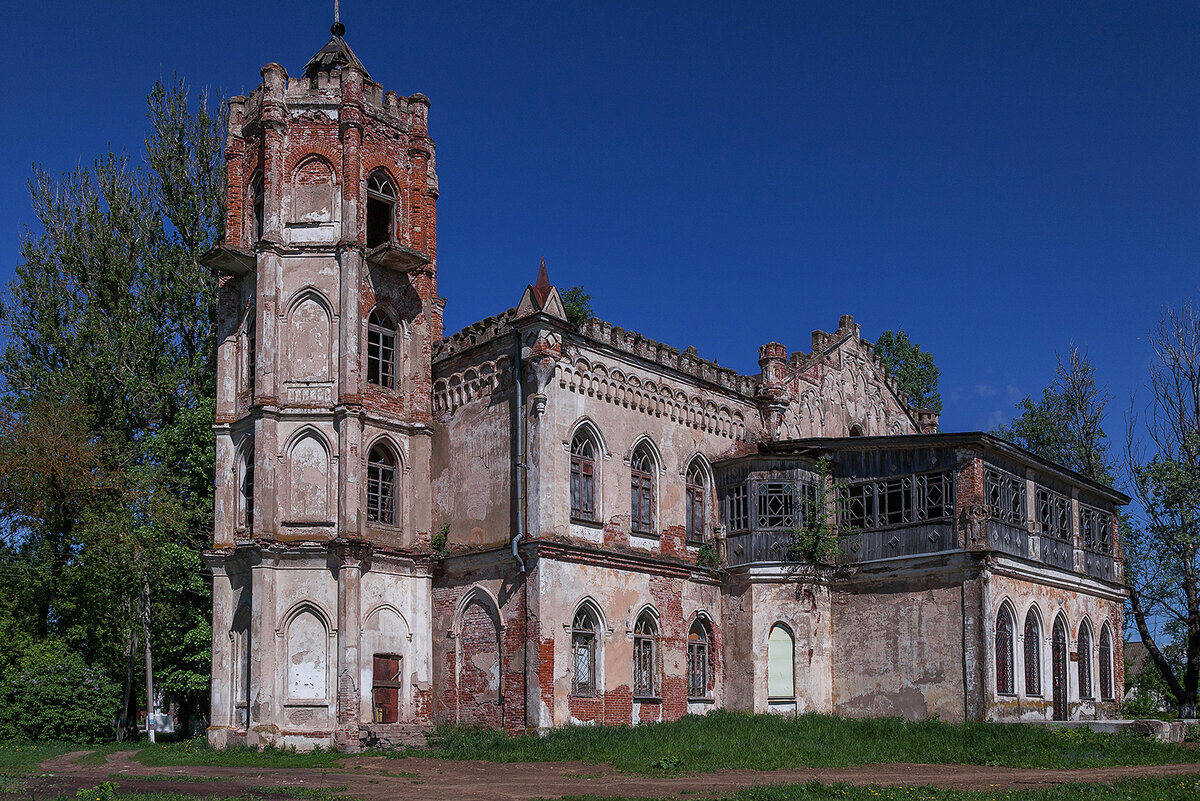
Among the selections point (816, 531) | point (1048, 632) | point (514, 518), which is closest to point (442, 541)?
point (514, 518)

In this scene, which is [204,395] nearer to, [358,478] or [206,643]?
[206,643]

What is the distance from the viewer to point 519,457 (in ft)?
86.6

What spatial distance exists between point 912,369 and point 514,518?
92.6 ft

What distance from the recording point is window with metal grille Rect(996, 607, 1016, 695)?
27875 millimetres

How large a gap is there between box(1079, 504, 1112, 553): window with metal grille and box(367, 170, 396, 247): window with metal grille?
68.1ft

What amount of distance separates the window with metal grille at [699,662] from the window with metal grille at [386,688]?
7.19m

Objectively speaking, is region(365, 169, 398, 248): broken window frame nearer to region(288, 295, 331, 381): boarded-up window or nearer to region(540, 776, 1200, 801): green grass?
region(288, 295, 331, 381): boarded-up window

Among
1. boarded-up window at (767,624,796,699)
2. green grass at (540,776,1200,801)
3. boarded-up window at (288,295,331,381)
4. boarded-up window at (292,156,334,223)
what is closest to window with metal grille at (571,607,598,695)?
boarded-up window at (767,624,796,699)

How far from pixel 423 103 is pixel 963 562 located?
58.1 ft

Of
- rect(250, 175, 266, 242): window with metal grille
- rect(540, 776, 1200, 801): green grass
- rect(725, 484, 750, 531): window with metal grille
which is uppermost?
rect(250, 175, 266, 242): window with metal grille

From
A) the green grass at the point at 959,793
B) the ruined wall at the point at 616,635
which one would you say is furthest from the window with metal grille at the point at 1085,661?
the green grass at the point at 959,793

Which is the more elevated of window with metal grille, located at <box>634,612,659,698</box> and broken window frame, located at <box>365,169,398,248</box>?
broken window frame, located at <box>365,169,398,248</box>

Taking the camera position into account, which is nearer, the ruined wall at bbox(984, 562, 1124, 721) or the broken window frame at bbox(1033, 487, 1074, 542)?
the ruined wall at bbox(984, 562, 1124, 721)

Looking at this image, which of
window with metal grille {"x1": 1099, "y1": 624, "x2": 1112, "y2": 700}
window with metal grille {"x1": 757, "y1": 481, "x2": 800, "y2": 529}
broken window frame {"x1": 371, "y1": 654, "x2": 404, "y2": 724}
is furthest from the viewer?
window with metal grille {"x1": 1099, "y1": 624, "x2": 1112, "y2": 700}
